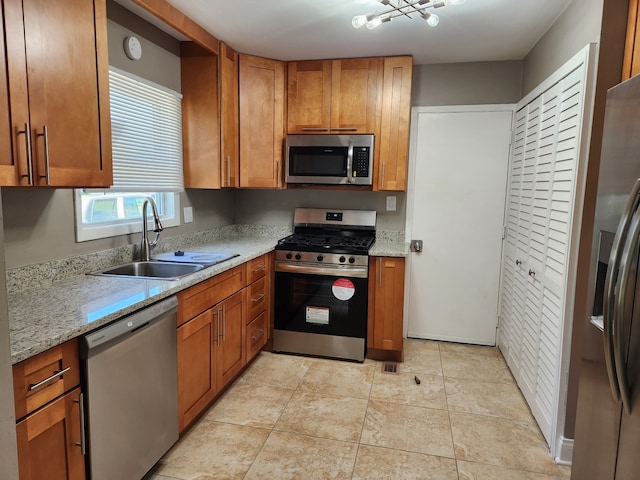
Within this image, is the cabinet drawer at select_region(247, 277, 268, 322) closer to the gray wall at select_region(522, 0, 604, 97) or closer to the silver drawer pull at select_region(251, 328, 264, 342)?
the silver drawer pull at select_region(251, 328, 264, 342)

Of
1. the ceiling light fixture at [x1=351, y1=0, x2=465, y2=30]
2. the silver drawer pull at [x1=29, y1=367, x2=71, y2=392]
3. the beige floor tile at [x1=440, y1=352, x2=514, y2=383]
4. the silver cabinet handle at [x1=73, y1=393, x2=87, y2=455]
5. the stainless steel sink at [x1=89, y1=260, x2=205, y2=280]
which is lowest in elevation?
the beige floor tile at [x1=440, y1=352, x2=514, y2=383]

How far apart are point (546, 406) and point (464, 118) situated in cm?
226

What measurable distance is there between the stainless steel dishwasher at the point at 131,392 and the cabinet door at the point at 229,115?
4.80 feet

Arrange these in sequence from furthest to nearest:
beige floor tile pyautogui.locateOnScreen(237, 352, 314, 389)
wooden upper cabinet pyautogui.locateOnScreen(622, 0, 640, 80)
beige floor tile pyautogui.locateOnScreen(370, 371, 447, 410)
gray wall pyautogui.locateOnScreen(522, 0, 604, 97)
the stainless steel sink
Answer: beige floor tile pyautogui.locateOnScreen(237, 352, 314, 389), beige floor tile pyautogui.locateOnScreen(370, 371, 447, 410), the stainless steel sink, gray wall pyautogui.locateOnScreen(522, 0, 604, 97), wooden upper cabinet pyautogui.locateOnScreen(622, 0, 640, 80)

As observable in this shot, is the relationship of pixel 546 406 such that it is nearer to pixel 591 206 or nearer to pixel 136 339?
pixel 591 206

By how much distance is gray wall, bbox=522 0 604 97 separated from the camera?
1.91m

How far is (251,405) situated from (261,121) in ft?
7.02

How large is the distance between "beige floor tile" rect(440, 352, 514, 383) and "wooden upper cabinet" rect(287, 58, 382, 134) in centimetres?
195

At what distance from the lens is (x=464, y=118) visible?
11.2ft

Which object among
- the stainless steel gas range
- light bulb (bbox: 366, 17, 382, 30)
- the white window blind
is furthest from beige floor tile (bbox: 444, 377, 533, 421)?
the white window blind

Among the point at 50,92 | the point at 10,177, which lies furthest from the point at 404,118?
the point at 10,177

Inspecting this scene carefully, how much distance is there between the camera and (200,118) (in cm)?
300

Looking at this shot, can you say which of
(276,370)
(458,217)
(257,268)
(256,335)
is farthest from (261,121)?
A: (276,370)

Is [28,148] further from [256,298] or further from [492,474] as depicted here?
[492,474]
